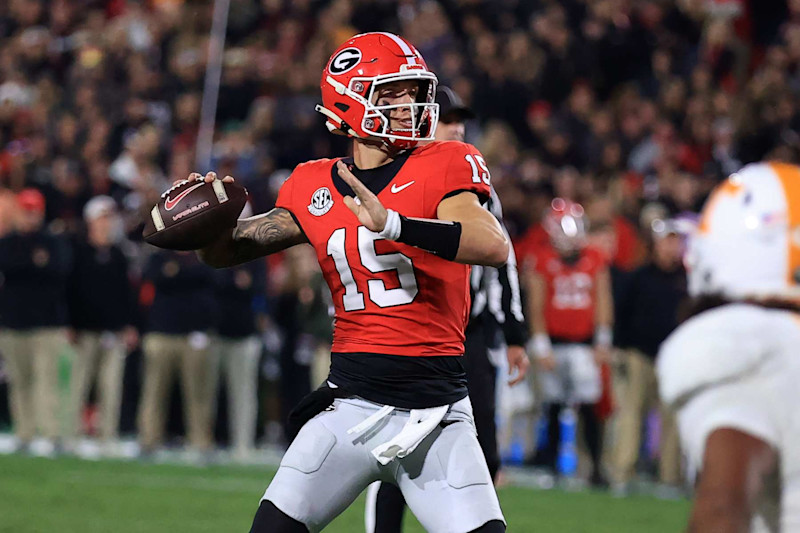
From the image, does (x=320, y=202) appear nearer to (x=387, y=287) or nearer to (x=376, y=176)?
(x=376, y=176)

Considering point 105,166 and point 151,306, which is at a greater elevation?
point 105,166

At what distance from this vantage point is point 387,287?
375cm

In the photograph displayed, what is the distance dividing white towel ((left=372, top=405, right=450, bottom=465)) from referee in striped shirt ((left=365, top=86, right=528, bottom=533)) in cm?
98

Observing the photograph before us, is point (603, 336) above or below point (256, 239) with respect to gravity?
below

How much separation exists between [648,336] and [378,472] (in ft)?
24.6

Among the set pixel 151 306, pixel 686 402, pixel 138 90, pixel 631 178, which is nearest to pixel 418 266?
pixel 686 402

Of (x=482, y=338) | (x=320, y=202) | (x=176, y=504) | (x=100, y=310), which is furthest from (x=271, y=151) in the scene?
(x=320, y=202)

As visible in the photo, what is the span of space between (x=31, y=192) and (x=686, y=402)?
405 inches

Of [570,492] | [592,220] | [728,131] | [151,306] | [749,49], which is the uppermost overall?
[749,49]

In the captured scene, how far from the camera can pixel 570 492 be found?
10.2 metres

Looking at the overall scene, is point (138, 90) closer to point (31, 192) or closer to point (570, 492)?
point (31, 192)

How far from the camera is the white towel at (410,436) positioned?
3.59 meters

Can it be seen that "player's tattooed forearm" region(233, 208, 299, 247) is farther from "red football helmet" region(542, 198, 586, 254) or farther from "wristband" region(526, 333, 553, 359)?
"red football helmet" region(542, 198, 586, 254)

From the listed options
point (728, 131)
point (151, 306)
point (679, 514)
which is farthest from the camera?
point (728, 131)
